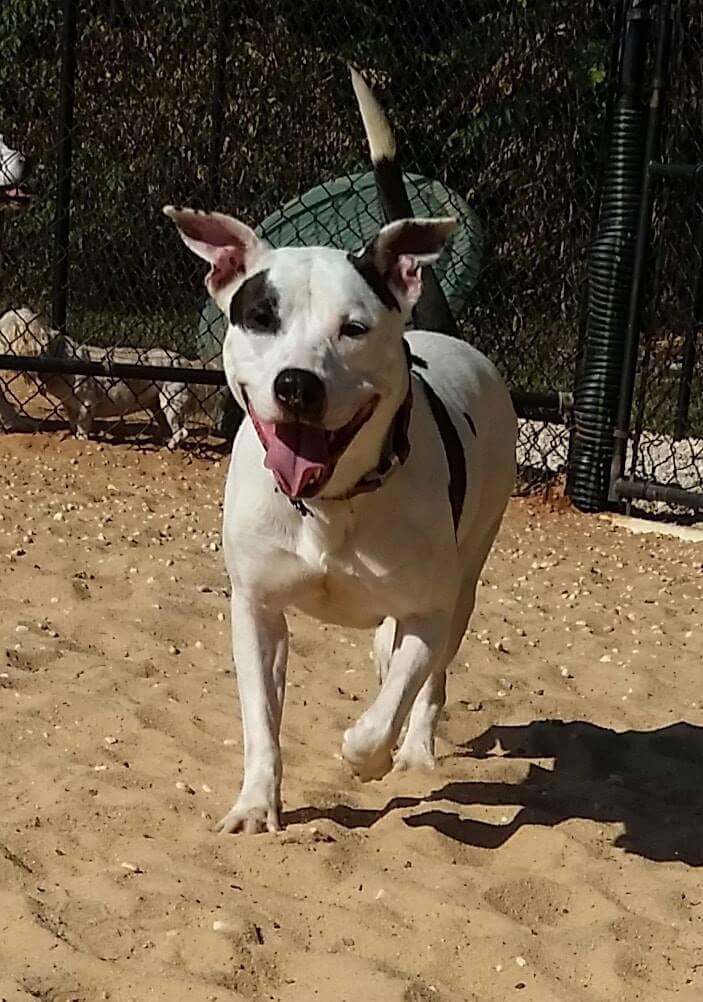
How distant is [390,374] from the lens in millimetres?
3242

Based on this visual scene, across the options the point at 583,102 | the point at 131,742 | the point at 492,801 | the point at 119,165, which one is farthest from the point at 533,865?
the point at 119,165

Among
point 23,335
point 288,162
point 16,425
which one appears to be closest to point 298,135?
point 288,162

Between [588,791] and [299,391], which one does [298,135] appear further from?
[299,391]

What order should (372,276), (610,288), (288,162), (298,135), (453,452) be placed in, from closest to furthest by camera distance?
(372,276), (453,452), (610,288), (288,162), (298,135)

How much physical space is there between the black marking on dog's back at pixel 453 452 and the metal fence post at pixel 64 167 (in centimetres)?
480

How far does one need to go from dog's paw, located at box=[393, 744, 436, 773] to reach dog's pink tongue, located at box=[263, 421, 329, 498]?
124 centimetres

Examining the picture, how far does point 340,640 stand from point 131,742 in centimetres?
133

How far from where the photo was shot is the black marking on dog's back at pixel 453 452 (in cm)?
375

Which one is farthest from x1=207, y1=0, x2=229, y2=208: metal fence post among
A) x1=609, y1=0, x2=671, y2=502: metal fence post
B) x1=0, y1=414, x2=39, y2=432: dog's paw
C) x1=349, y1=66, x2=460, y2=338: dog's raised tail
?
x1=349, y1=66, x2=460, y2=338: dog's raised tail

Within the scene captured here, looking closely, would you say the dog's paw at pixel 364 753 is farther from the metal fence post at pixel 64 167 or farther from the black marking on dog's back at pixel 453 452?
the metal fence post at pixel 64 167

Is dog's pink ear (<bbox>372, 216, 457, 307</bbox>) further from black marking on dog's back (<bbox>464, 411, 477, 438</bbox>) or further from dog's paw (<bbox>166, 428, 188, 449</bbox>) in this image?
dog's paw (<bbox>166, 428, 188, 449</bbox>)

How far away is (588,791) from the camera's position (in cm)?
411

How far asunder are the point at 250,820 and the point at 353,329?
46.3 inches

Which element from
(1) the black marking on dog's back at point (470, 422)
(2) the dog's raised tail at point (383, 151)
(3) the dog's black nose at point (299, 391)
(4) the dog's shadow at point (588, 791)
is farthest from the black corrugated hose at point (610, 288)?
(3) the dog's black nose at point (299, 391)
